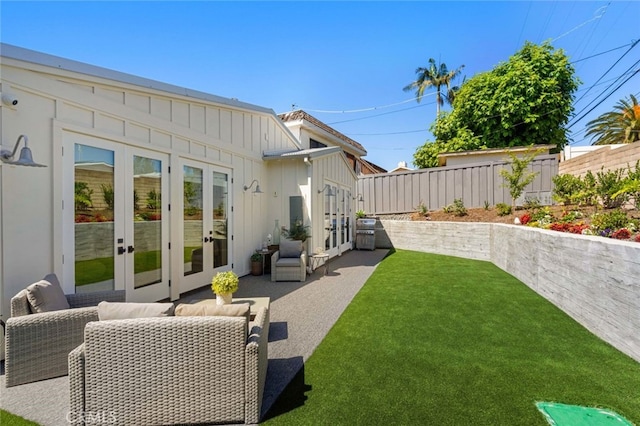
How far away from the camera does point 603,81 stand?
9383mm

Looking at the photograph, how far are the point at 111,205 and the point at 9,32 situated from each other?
231 cm

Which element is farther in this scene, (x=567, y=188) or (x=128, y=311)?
(x=567, y=188)

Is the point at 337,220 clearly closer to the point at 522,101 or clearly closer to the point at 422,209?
the point at 422,209

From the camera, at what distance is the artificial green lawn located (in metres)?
2.12

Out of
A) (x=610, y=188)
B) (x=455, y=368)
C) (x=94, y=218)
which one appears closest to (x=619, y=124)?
A: (x=610, y=188)

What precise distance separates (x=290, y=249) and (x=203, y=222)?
2.08 metres

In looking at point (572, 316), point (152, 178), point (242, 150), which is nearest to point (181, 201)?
point (152, 178)

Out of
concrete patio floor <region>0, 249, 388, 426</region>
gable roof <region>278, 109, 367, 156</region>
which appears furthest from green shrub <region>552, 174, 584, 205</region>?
gable roof <region>278, 109, 367, 156</region>

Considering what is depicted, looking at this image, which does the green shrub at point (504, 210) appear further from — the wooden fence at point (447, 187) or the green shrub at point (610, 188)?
the green shrub at point (610, 188)

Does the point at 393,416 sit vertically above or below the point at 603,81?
below

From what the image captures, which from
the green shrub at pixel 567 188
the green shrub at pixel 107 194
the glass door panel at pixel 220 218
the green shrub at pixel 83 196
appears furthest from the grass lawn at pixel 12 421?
the green shrub at pixel 567 188

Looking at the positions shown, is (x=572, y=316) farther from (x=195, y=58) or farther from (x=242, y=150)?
(x=195, y=58)

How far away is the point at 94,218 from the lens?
3.79 m

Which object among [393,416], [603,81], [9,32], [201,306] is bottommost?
[393,416]
